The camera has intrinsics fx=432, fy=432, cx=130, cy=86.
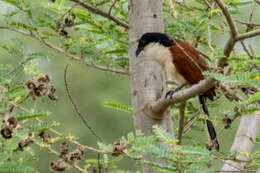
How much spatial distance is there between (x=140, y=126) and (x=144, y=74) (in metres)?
0.34

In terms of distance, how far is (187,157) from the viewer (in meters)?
1.61

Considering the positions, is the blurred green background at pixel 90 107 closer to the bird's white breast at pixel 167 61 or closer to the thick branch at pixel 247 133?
the bird's white breast at pixel 167 61

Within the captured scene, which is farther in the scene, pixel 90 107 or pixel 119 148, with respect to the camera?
pixel 90 107

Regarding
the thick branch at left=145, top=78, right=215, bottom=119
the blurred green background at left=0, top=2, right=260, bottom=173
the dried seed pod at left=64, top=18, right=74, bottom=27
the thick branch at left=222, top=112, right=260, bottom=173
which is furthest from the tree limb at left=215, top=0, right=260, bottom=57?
the blurred green background at left=0, top=2, right=260, bottom=173

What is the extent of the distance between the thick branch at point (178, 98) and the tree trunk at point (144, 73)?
60 mm

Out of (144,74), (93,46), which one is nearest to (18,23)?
(93,46)

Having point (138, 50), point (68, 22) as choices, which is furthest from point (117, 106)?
point (68, 22)

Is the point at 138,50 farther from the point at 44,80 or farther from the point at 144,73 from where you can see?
the point at 44,80

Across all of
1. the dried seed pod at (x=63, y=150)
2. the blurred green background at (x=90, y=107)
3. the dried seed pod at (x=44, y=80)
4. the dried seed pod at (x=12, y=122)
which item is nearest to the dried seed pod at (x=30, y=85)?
the dried seed pod at (x=44, y=80)

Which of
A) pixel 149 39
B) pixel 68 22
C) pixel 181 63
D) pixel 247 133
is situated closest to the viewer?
pixel 68 22

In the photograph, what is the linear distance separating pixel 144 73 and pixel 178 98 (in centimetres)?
62

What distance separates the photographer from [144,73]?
2.79 m

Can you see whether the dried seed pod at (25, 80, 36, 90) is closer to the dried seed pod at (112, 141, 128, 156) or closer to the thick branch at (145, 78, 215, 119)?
the dried seed pod at (112, 141, 128, 156)

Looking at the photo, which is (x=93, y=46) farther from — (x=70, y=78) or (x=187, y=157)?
(x=70, y=78)
